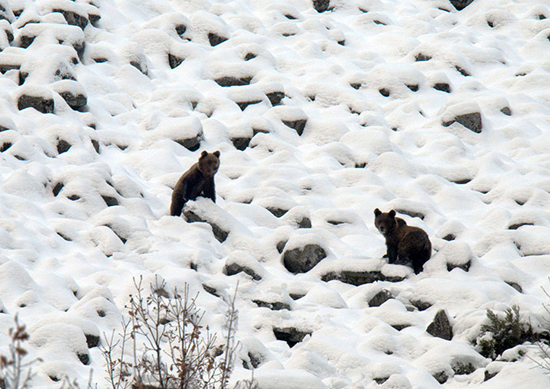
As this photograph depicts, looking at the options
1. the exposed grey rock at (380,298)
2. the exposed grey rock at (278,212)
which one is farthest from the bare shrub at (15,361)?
the exposed grey rock at (278,212)

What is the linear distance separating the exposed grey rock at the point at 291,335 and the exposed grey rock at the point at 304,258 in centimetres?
197

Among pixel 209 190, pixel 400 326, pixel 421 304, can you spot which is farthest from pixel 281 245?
pixel 400 326

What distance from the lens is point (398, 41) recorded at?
18.8 meters

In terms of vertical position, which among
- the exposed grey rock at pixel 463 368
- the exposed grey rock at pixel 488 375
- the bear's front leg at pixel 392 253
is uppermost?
the exposed grey rock at pixel 488 375

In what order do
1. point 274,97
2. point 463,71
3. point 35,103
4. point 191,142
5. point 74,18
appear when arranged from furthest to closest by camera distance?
point 463,71, point 74,18, point 274,97, point 191,142, point 35,103

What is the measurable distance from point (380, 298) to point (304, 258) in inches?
56.7

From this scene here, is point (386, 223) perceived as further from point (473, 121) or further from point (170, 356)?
point (473, 121)

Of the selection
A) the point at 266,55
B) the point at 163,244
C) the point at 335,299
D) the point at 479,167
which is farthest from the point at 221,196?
the point at 266,55

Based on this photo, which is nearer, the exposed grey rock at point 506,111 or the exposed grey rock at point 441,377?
the exposed grey rock at point 441,377

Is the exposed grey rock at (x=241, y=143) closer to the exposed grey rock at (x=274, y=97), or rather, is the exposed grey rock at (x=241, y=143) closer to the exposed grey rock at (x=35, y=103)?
the exposed grey rock at (x=274, y=97)

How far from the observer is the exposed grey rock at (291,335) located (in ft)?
25.0

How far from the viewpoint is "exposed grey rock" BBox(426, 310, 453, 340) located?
7.45 m

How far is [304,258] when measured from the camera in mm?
9562

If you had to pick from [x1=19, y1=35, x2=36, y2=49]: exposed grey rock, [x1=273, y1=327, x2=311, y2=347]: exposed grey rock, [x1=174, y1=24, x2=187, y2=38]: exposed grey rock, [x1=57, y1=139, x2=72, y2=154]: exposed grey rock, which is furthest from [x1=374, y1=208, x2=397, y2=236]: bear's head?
[x1=174, y1=24, x2=187, y2=38]: exposed grey rock
